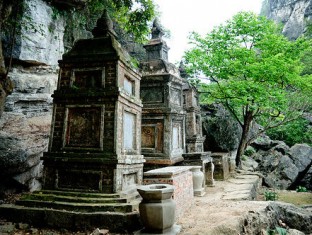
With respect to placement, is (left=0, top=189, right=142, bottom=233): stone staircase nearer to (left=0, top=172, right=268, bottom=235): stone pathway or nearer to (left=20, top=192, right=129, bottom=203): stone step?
(left=20, top=192, right=129, bottom=203): stone step

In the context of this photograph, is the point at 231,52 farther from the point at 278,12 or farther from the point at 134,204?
the point at 278,12

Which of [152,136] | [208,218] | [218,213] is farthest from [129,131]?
[152,136]

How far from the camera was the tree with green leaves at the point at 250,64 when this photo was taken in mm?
11328

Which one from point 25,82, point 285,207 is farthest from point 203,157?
point 25,82

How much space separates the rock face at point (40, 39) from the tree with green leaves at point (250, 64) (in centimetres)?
682

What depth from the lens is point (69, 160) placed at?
5.11m

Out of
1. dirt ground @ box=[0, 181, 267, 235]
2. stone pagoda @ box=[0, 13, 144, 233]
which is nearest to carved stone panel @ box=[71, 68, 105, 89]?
stone pagoda @ box=[0, 13, 144, 233]

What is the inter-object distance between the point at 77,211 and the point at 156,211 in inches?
62.8

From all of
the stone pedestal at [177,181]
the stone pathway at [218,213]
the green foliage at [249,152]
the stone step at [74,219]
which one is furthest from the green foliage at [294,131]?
the stone step at [74,219]

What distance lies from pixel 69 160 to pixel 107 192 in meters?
1.07

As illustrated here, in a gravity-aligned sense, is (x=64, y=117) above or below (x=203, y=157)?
above

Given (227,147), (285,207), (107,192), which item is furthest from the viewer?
(227,147)

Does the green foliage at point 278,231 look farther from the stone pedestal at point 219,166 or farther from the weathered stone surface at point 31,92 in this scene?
the weathered stone surface at point 31,92

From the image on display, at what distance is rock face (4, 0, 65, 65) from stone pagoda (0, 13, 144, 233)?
18.7 feet
